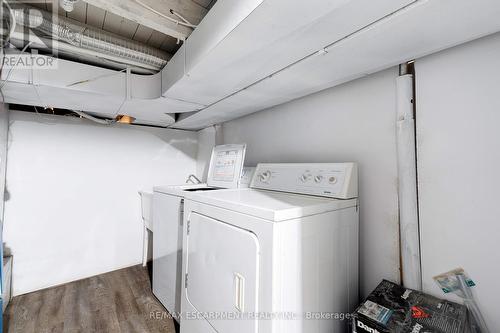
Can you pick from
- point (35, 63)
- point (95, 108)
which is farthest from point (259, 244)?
point (95, 108)

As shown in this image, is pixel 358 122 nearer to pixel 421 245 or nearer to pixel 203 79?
pixel 421 245

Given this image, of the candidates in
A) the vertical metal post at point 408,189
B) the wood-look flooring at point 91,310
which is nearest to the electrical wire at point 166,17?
the vertical metal post at point 408,189

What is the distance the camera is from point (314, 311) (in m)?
1.11

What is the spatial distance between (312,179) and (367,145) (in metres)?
0.41

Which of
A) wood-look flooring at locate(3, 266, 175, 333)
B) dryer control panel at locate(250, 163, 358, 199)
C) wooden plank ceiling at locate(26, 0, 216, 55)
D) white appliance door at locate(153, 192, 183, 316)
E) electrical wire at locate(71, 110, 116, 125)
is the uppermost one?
wooden plank ceiling at locate(26, 0, 216, 55)

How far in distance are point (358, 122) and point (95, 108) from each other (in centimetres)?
232

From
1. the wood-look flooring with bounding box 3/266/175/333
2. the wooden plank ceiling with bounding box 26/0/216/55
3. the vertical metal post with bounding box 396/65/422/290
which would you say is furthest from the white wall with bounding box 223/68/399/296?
the wood-look flooring with bounding box 3/266/175/333

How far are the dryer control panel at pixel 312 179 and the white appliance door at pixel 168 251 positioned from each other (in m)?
0.69

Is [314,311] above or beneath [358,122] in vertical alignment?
beneath

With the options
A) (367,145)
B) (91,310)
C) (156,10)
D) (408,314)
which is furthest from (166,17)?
(91,310)

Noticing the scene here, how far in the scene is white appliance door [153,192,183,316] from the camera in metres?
1.75

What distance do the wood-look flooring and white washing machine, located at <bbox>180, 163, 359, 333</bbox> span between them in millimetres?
566

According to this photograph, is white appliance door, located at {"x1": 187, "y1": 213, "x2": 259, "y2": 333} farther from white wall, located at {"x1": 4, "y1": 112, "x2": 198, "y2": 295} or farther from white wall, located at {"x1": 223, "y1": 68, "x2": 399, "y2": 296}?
white wall, located at {"x1": 4, "y1": 112, "x2": 198, "y2": 295}

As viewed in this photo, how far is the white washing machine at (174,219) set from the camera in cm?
176
